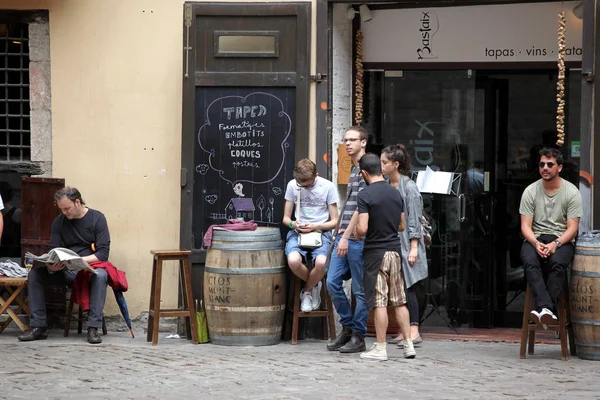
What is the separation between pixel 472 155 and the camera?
10.9 meters

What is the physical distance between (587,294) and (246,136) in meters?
3.21

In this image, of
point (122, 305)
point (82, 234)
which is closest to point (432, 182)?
point (122, 305)

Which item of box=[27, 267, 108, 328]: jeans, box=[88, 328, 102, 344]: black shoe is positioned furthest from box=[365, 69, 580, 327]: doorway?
box=[88, 328, 102, 344]: black shoe

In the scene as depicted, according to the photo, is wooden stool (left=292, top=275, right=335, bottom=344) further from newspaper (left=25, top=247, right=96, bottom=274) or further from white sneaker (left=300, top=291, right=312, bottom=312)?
newspaper (left=25, top=247, right=96, bottom=274)

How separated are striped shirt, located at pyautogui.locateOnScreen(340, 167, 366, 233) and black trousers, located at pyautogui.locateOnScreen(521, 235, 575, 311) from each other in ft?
4.60

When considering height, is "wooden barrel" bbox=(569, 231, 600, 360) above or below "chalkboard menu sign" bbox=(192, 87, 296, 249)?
below

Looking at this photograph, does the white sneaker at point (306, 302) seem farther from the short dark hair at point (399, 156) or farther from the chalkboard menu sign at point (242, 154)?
the short dark hair at point (399, 156)

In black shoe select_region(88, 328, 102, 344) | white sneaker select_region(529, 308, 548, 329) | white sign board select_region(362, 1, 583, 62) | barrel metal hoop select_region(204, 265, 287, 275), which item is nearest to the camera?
white sneaker select_region(529, 308, 548, 329)

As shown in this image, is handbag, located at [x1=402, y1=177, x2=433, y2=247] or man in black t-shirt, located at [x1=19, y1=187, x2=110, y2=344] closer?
handbag, located at [x1=402, y1=177, x2=433, y2=247]

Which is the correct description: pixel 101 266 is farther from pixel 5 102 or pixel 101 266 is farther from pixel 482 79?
pixel 482 79

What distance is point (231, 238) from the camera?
380 inches

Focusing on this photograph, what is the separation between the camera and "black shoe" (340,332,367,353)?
9.30 meters

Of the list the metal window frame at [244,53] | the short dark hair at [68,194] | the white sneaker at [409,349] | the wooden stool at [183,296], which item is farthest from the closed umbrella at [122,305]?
the white sneaker at [409,349]

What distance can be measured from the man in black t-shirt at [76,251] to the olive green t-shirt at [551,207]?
3611mm
